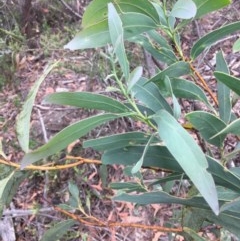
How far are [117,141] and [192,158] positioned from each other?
20 centimetres

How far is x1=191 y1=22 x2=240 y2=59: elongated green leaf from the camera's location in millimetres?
791

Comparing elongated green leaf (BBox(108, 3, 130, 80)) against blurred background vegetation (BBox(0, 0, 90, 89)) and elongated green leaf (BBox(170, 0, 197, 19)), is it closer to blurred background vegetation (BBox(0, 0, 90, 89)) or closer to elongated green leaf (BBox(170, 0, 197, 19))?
elongated green leaf (BBox(170, 0, 197, 19))

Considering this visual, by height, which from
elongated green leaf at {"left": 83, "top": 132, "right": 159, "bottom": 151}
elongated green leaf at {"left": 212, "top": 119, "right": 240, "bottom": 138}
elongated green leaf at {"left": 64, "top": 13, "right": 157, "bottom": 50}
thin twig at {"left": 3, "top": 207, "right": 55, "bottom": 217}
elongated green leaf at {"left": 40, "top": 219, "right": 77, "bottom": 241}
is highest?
elongated green leaf at {"left": 64, "top": 13, "right": 157, "bottom": 50}

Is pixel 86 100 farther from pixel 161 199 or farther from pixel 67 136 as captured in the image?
pixel 161 199

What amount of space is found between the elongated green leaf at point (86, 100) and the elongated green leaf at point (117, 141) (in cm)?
7

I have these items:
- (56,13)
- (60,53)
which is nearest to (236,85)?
(60,53)

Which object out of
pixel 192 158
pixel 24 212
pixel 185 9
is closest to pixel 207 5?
pixel 185 9

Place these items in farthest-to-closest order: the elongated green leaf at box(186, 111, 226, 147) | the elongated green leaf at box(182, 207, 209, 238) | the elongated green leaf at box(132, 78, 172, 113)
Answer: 1. the elongated green leaf at box(182, 207, 209, 238)
2. the elongated green leaf at box(132, 78, 172, 113)
3. the elongated green leaf at box(186, 111, 226, 147)

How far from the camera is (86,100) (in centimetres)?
68

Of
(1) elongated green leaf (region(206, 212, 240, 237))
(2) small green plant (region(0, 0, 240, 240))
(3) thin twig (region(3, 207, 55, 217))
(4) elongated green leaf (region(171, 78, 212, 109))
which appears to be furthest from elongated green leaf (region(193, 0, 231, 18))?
(3) thin twig (region(3, 207, 55, 217))

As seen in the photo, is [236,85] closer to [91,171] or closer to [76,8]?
[91,171]

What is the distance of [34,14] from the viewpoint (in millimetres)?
3416

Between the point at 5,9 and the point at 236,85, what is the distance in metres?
2.99

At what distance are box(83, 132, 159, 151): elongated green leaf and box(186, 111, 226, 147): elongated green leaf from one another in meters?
0.11
